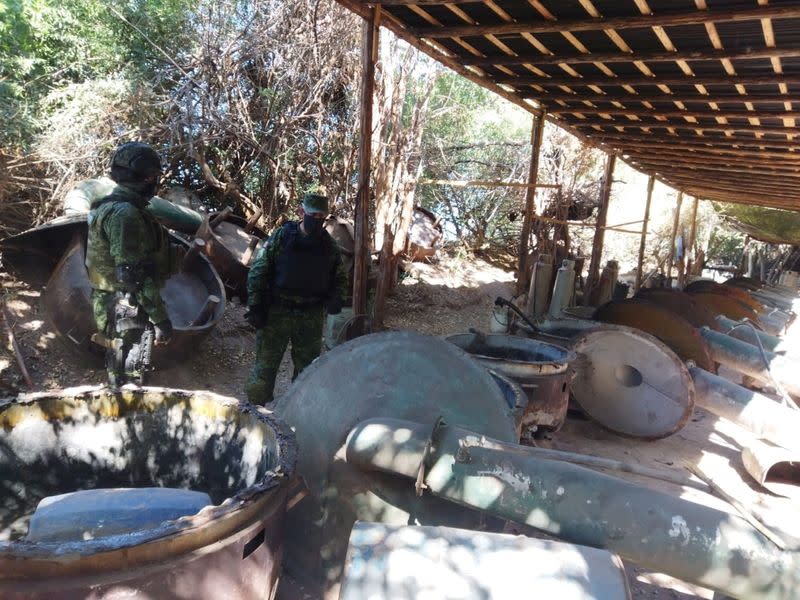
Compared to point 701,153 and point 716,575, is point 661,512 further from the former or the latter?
point 701,153

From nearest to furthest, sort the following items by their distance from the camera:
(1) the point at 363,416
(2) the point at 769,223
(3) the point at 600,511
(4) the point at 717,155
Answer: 1. (3) the point at 600,511
2. (1) the point at 363,416
3. (4) the point at 717,155
4. (2) the point at 769,223

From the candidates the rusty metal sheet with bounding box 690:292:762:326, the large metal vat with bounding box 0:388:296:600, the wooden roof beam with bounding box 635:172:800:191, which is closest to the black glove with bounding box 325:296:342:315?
the large metal vat with bounding box 0:388:296:600

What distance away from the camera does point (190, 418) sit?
2.95 metres

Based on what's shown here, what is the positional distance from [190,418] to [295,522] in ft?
2.46

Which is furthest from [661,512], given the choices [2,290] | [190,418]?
[2,290]

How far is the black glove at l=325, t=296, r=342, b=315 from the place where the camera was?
483 centimetres

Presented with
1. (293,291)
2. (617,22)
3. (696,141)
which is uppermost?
(617,22)

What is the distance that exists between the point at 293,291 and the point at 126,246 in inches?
51.4

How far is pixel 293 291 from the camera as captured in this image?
15.2ft

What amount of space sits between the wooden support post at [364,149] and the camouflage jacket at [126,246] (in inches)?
62.9

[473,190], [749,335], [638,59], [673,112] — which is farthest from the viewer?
[473,190]

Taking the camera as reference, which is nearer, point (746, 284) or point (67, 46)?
point (67, 46)

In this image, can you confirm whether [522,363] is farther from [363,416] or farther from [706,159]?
[706,159]

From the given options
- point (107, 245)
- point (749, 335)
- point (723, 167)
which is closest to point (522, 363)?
point (107, 245)
